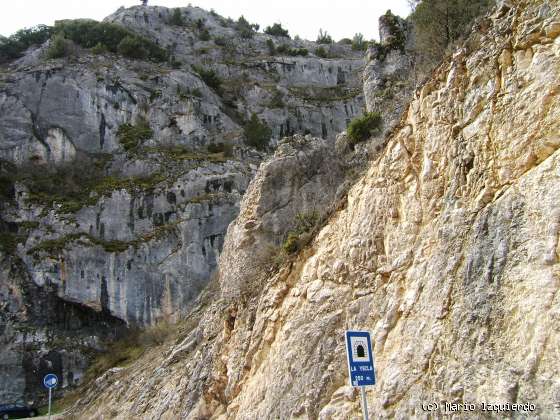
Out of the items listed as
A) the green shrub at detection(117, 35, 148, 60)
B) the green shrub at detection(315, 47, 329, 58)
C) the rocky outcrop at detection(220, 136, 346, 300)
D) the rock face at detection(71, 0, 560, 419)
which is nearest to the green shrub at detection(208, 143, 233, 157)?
the green shrub at detection(117, 35, 148, 60)

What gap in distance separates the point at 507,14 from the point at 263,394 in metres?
7.96

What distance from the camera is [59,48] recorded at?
41.6 metres

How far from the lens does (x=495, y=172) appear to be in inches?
318

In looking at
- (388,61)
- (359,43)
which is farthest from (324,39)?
(388,61)

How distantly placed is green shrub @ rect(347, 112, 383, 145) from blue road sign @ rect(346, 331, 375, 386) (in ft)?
39.8

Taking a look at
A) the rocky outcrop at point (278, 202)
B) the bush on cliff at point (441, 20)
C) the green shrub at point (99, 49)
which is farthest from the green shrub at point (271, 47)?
the bush on cliff at point (441, 20)

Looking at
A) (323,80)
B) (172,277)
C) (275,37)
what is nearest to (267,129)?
(323,80)

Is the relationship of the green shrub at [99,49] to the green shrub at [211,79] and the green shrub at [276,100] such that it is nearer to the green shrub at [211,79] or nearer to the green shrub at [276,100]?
the green shrub at [211,79]

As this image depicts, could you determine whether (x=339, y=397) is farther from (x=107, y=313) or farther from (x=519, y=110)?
(x=107, y=313)

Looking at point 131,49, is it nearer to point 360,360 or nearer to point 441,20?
point 441,20

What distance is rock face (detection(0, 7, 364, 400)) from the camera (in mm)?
27625

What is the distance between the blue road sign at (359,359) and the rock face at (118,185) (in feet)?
29.3

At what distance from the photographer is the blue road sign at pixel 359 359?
20.0 feet

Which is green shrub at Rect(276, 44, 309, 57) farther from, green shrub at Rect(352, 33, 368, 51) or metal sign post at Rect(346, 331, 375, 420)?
metal sign post at Rect(346, 331, 375, 420)
